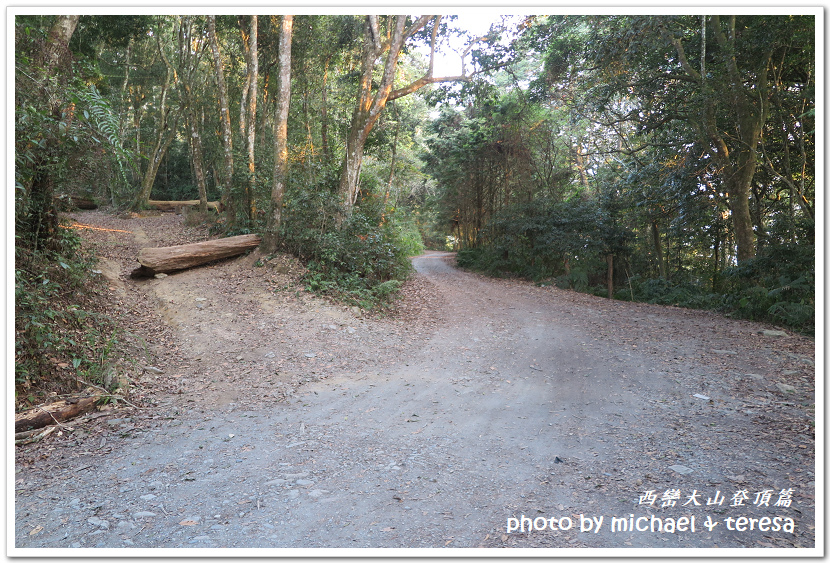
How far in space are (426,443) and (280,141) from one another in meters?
8.08

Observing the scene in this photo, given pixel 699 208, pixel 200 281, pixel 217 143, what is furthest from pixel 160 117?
pixel 699 208

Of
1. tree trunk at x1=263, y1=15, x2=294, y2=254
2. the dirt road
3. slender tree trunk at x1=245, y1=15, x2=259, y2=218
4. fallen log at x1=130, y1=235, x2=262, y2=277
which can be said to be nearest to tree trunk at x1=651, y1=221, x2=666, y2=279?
the dirt road

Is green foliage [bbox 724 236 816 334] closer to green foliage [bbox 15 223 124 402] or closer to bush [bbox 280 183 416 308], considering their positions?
bush [bbox 280 183 416 308]

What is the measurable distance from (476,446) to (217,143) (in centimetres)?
2101

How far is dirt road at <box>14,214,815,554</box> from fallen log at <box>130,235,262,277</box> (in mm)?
1027

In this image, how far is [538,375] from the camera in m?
5.86

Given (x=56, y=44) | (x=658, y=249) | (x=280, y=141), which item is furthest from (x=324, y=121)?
(x=658, y=249)

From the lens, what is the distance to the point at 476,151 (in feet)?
64.6

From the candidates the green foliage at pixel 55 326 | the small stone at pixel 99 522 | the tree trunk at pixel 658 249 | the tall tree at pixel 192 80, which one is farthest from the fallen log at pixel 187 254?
the tree trunk at pixel 658 249

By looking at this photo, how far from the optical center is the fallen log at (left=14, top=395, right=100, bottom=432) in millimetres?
3658

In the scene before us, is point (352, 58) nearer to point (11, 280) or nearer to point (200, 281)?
point (200, 281)

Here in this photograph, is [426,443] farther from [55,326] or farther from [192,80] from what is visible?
[192,80]

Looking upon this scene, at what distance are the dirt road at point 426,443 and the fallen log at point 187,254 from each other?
1.03 meters

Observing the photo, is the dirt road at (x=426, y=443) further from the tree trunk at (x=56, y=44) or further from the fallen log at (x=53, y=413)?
the tree trunk at (x=56, y=44)
